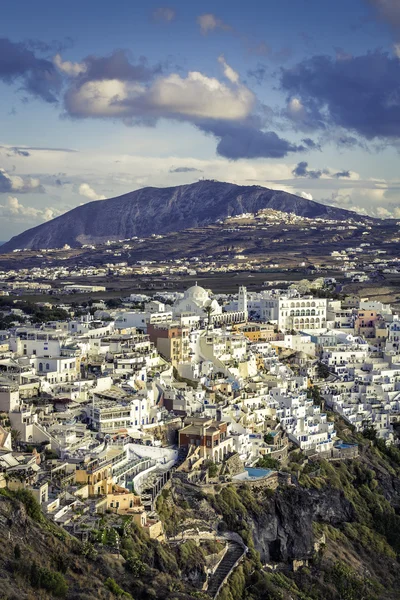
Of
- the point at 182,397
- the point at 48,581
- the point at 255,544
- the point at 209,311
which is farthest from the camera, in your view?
the point at 209,311

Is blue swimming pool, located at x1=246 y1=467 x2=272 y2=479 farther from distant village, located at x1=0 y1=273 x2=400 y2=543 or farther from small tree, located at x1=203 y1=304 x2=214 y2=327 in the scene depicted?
small tree, located at x1=203 y1=304 x2=214 y2=327

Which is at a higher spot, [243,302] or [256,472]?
[243,302]

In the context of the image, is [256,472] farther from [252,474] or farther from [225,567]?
[225,567]

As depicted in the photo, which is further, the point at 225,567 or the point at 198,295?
the point at 198,295

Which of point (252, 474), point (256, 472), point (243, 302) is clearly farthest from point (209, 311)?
point (252, 474)

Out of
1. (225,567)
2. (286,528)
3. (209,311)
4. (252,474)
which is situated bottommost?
(286,528)

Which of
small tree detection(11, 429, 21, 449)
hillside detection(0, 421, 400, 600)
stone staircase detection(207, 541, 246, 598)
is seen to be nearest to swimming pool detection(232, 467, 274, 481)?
hillside detection(0, 421, 400, 600)

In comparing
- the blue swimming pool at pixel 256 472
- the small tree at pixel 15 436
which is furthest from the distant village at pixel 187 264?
the small tree at pixel 15 436
